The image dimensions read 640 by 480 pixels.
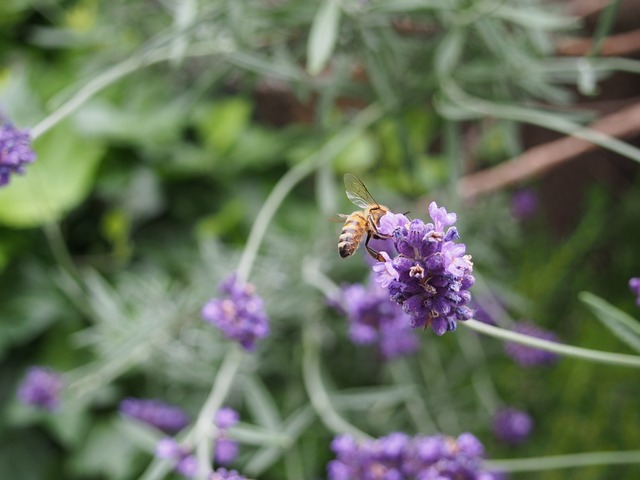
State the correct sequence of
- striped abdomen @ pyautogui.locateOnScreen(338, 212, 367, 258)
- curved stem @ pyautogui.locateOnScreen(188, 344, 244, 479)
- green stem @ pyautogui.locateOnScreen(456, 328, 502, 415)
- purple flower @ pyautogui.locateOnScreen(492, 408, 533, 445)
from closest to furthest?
striped abdomen @ pyautogui.locateOnScreen(338, 212, 367, 258) → curved stem @ pyautogui.locateOnScreen(188, 344, 244, 479) → purple flower @ pyautogui.locateOnScreen(492, 408, 533, 445) → green stem @ pyautogui.locateOnScreen(456, 328, 502, 415)

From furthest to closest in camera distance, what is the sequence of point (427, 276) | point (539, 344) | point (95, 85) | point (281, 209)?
point (281, 209)
point (95, 85)
point (539, 344)
point (427, 276)

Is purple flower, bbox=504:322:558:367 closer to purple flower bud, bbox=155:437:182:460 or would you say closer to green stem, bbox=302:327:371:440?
green stem, bbox=302:327:371:440

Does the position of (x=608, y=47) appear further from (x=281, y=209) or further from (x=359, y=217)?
(x=359, y=217)

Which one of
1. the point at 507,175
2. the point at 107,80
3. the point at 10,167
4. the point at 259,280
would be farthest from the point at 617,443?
the point at 10,167

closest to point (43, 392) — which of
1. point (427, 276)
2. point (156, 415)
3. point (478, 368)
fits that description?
point (156, 415)

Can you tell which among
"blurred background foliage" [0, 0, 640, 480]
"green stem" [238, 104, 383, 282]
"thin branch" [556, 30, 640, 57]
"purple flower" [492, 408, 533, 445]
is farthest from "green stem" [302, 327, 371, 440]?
"thin branch" [556, 30, 640, 57]

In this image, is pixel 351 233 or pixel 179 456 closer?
pixel 351 233

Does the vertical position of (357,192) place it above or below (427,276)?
above

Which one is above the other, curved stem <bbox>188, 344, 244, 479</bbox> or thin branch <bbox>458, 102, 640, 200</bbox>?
thin branch <bbox>458, 102, 640, 200</bbox>
